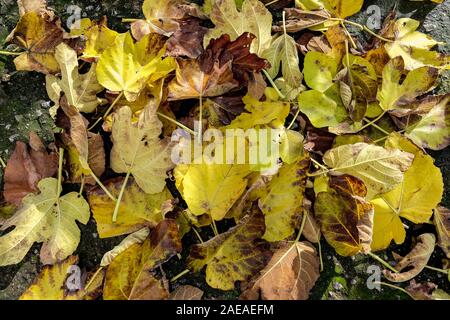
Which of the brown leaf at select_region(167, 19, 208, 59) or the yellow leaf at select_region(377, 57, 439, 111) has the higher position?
the brown leaf at select_region(167, 19, 208, 59)

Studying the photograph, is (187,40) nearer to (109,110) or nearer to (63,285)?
(109,110)

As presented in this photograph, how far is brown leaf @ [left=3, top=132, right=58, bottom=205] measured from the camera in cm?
110

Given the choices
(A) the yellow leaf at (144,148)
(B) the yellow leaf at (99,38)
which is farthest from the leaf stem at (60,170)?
(B) the yellow leaf at (99,38)

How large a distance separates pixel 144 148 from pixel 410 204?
0.52 metres

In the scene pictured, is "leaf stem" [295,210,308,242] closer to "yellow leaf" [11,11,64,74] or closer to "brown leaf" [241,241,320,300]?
"brown leaf" [241,241,320,300]

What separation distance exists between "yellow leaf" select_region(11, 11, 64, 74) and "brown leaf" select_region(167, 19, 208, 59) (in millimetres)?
233

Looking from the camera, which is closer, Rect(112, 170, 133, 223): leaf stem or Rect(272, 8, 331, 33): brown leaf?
Rect(112, 170, 133, 223): leaf stem

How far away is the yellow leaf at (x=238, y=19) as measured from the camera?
1.15 metres

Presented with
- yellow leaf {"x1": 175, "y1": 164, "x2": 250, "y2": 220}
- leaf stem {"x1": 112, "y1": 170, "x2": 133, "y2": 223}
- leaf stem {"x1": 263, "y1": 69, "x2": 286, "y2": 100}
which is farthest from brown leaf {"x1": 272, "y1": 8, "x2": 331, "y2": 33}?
leaf stem {"x1": 112, "y1": 170, "x2": 133, "y2": 223}

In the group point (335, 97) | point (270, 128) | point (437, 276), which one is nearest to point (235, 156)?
point (270, 128)

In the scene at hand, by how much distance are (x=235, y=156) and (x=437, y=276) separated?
0.46m

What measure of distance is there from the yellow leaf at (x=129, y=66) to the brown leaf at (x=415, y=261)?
1.92ft

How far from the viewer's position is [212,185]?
1.04 m

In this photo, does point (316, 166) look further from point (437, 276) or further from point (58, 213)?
point (58, 213)
